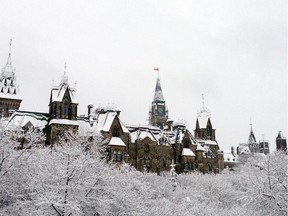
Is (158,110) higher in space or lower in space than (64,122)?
higher

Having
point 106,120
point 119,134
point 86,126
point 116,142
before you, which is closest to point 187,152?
point 119,134

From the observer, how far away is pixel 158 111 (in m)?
124

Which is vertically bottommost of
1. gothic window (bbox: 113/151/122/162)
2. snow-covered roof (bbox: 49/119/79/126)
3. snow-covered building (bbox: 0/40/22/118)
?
gothic window (bbox: 113/151/122/162)

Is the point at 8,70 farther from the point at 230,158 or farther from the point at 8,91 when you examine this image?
the point at 230,158

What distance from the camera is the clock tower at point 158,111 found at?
121000 millimetres

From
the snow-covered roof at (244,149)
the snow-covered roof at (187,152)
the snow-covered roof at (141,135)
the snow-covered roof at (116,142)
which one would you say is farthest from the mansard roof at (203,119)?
the snow-covered roof at (244,149)

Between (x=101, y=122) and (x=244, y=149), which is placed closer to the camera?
(x=101, y=122)

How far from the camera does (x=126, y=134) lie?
6278cm

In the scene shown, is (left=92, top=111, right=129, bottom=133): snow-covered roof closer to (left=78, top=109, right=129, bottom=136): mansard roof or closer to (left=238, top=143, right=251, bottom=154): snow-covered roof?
(left=78, top=109, right=129, bottom=136): mansard roof

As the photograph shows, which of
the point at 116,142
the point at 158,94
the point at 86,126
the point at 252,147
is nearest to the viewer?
the point at 116,142

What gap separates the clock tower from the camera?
121000 mm

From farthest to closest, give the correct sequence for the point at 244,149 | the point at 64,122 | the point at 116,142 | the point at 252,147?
the point at 252,147 → the point at 244,149 → the point at 116,142 → the point at 64,122

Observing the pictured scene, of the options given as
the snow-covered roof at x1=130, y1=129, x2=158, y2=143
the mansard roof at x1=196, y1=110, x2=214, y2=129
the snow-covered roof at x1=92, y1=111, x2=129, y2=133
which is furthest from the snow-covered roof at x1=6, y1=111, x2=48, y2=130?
the mansard roof at x1=196, y1=110, x2=214, y2=129

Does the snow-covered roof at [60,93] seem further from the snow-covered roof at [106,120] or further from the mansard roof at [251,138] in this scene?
the mansard roof at [251,138]
